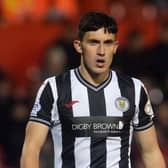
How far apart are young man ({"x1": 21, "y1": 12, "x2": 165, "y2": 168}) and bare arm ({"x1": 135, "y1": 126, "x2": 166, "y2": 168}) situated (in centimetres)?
6

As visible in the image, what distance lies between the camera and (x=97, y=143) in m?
6.01

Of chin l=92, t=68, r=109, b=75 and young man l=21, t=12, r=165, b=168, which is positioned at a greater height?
chin l=92, t=68, r=109, b=75

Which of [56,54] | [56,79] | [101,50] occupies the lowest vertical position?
[56,79]

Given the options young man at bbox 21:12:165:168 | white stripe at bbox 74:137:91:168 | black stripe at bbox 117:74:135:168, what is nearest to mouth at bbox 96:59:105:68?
young man at bbox 21:12:165:168

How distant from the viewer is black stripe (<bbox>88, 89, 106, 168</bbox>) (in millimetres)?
6008

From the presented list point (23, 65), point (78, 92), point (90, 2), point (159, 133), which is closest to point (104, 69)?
point (78, 92)

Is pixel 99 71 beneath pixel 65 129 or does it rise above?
above

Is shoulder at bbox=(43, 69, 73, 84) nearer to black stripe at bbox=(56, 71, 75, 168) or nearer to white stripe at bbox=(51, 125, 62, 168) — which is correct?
black stripe at bbox=(56, 71, 75, 168)

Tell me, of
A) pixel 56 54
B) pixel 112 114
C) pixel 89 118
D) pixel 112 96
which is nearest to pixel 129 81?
pixel 112 96

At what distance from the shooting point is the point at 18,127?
10.1m

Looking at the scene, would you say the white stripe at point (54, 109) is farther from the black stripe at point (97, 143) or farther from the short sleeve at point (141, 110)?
the short sleeve at point (141, 110)

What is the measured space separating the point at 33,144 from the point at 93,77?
599 mm

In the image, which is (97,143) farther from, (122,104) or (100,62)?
(100,62)

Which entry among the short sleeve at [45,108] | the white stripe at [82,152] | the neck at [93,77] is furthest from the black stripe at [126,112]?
the short sleeve at [45,108]
